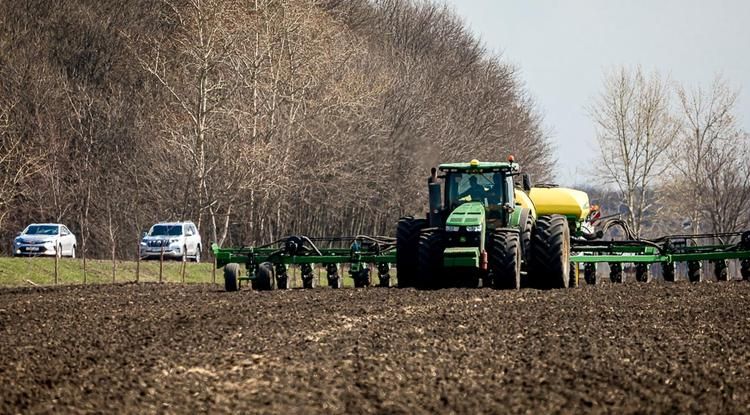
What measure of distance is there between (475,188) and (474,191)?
6 centimetres

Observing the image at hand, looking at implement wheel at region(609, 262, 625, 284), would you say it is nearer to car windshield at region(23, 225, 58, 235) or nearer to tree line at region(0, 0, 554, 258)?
tree line at region(0, 0, 554, 258)

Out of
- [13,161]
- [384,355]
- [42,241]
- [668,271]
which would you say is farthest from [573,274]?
[13,161]

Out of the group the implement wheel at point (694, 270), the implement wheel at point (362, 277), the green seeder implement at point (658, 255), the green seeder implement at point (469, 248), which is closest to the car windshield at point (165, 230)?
the green seeder implement at point (469, 248)

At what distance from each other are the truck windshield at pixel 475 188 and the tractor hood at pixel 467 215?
38 centimetres

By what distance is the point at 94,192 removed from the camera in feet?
180

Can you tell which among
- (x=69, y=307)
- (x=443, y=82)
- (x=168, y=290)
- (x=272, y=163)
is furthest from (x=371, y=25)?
(x=69, y=307)

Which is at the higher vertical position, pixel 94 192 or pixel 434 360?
pixel 94 192

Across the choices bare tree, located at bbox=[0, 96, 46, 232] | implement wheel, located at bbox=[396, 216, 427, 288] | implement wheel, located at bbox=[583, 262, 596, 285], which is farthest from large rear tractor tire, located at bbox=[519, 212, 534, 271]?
bare tree, located at bbox=[0, 96, 46, 232]

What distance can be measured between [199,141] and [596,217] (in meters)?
19.1

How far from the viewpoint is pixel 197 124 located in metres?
49.5

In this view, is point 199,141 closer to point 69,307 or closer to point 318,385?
point 69,307

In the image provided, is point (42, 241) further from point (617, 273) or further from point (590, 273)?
point (617, 273)

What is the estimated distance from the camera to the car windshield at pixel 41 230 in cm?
4528

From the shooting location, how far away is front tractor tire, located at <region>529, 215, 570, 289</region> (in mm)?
24625
